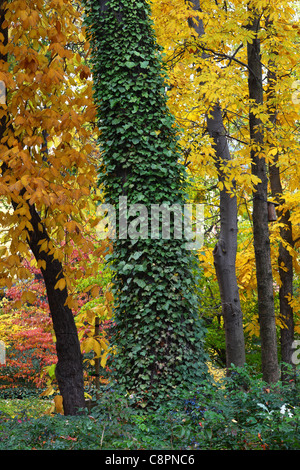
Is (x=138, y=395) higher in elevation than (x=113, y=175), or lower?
lower

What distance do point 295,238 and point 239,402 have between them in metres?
7.31

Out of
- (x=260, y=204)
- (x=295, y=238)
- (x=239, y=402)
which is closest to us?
(x=239, y=402)

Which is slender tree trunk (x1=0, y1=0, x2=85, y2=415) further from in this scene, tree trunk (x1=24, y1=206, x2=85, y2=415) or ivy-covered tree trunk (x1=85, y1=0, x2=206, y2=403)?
ivy-covered tree trunk (x1=85, y1=0, x2=206, y2=403)

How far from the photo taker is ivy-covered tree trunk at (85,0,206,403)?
16.9 feet

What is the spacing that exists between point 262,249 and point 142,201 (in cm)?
297

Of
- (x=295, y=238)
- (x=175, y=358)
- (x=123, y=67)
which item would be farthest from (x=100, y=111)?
(x=295, y=238)

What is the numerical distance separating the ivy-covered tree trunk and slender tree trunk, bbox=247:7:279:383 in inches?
91.6

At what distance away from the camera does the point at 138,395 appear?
507cm

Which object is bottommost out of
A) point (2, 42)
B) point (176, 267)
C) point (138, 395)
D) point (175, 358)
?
point (138, 395)

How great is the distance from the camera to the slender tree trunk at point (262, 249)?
7426 millimetres

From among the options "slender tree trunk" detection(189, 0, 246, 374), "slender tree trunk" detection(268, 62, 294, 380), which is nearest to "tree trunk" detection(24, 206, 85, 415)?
"slender tree trunk" detection(189, 0, 246, 374)

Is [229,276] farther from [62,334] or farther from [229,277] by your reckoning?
[62,334]
